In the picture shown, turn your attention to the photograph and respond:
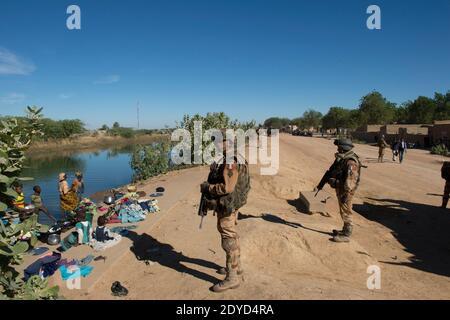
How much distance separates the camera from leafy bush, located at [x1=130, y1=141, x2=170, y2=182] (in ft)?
59.5

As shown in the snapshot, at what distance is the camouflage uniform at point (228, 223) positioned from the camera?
4.14 metres

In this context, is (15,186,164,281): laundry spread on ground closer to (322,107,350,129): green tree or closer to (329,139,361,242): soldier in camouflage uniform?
(329,139,361,242): soldier in camouflage uniform

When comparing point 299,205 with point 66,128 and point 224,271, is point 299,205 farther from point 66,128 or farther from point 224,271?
point 66,128

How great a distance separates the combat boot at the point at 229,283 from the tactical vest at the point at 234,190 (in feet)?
2.67

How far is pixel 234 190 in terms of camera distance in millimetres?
4270

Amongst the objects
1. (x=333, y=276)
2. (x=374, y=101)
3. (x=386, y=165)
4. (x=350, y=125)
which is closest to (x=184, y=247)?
(x=333, y=276)

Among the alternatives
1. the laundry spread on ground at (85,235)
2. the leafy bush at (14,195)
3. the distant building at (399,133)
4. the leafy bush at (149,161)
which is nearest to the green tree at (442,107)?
the distant building at (399,133)

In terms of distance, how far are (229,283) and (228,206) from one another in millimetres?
984

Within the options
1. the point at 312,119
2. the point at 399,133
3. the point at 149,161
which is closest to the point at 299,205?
the point at 149,161

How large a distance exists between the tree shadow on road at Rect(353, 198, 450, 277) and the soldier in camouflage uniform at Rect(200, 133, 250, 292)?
373 centimetres
